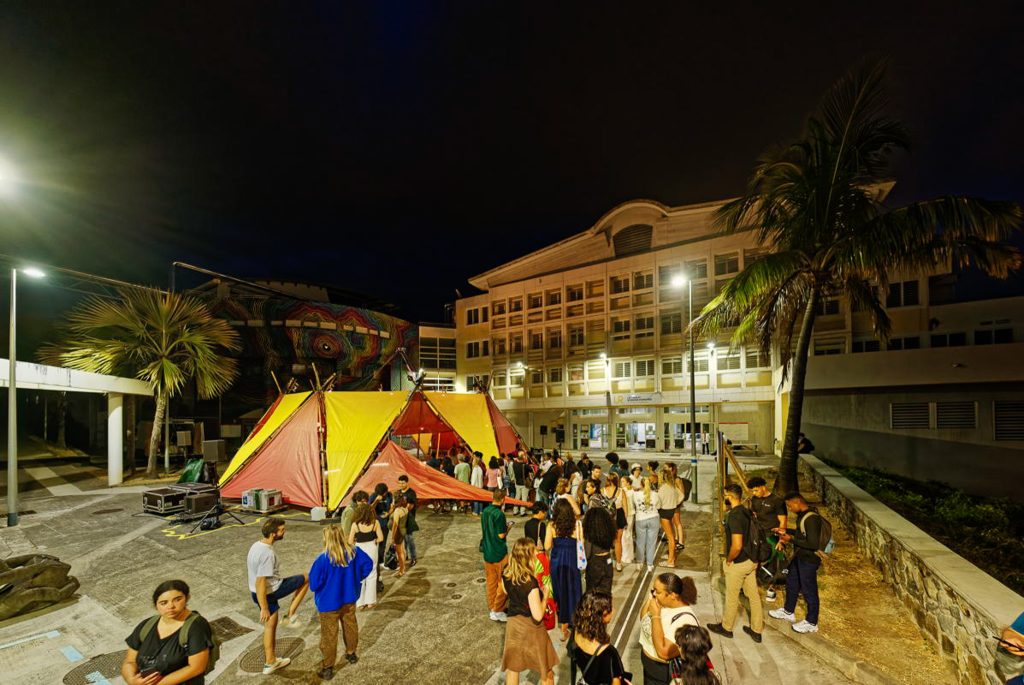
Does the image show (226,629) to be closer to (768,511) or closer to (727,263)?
(768,511)

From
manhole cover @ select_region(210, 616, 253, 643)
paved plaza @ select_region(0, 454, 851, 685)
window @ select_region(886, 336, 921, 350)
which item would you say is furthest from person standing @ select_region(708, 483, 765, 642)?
window @ select_region(886, 336, 921, 350)

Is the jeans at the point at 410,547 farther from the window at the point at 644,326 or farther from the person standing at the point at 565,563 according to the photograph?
the window at the point at 644,326

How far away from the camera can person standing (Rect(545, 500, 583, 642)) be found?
5215mm

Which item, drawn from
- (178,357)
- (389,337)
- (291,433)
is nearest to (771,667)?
(291,433)

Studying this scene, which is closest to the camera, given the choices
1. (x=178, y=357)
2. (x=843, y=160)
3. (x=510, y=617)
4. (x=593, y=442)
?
(x=510, y=617)

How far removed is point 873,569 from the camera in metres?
7.02

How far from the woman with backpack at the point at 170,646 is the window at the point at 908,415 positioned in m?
18.1

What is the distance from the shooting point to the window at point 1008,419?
39.5 ft

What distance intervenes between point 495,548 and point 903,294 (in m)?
Result: 25.0

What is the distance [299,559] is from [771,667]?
26.4 feet

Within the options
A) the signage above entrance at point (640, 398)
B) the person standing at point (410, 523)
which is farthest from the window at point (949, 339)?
the person standing at point (410, 523)

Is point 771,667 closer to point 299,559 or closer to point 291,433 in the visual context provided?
point 299,559

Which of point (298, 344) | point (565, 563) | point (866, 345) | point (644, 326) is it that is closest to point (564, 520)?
point (565, 563)

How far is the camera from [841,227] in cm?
942
